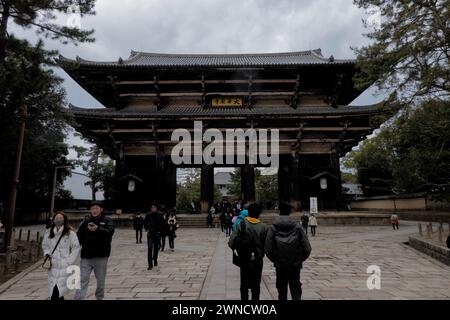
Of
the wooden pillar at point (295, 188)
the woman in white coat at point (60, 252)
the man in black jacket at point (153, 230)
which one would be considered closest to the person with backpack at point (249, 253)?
the woman in white coat at point (60, 252)

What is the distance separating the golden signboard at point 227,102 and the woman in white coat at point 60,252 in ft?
59.7

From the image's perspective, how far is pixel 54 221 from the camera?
4422 millimetres

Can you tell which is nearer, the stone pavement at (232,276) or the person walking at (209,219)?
the stone pavement at (232,276)

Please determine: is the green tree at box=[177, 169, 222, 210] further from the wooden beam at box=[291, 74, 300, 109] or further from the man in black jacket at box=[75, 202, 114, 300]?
the man in black jacket at box=[75, 202, 114, 300]

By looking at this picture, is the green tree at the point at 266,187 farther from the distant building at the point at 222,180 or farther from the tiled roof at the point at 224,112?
the distant building at the point at 222,180

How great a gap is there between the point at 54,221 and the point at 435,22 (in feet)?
38.6

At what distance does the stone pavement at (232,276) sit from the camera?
5.79 meters

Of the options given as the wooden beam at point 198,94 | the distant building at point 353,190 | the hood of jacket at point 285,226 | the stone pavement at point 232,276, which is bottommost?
the stone pavement at point 232,276

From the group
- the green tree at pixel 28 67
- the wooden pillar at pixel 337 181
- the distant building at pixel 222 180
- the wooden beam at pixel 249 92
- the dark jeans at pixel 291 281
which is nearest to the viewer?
the dark jeans at pixel 291 281

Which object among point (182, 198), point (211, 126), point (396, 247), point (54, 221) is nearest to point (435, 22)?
point (396, 247)

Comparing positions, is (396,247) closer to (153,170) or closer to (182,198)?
(153,170)

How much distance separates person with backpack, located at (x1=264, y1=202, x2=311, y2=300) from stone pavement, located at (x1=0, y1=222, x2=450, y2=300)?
1.44 metres

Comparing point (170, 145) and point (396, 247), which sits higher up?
point (170, 145)

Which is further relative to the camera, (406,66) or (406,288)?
(406,66)
